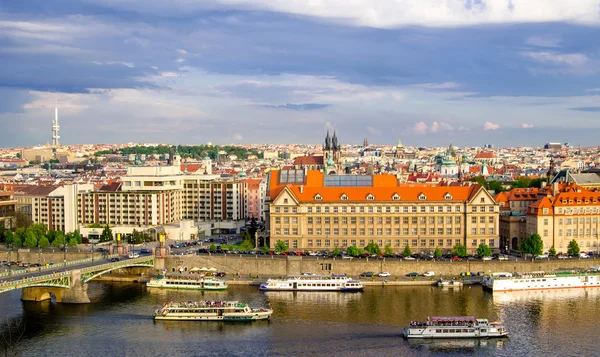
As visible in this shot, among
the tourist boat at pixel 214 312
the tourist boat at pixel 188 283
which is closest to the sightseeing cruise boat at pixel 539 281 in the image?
the tourist boat at pixel 214 312

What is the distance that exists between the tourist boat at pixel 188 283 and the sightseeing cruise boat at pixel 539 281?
71.0 ft

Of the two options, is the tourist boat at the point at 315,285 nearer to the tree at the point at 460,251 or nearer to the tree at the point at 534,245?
the tree at the point at 460,251

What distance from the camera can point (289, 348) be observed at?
53250 mm

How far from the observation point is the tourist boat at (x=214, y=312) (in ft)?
201

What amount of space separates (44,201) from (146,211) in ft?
41.5

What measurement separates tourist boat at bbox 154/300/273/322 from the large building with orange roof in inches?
866

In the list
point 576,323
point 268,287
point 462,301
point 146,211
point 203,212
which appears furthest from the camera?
point 203,212

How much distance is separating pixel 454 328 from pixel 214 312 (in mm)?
16519

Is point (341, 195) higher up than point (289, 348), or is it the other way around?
point (341, 195)

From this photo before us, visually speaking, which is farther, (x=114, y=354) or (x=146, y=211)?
(x=146, y=211)

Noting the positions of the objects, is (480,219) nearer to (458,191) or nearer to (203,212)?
(458,191)

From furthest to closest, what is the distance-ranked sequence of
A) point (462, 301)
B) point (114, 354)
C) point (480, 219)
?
point (480, 219) < point (462, 301) < point (114, 354)

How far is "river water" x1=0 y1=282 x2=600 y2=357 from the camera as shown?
53.4 m

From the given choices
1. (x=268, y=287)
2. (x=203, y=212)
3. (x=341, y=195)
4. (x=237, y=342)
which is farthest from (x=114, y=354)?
(x=203, y=212)
